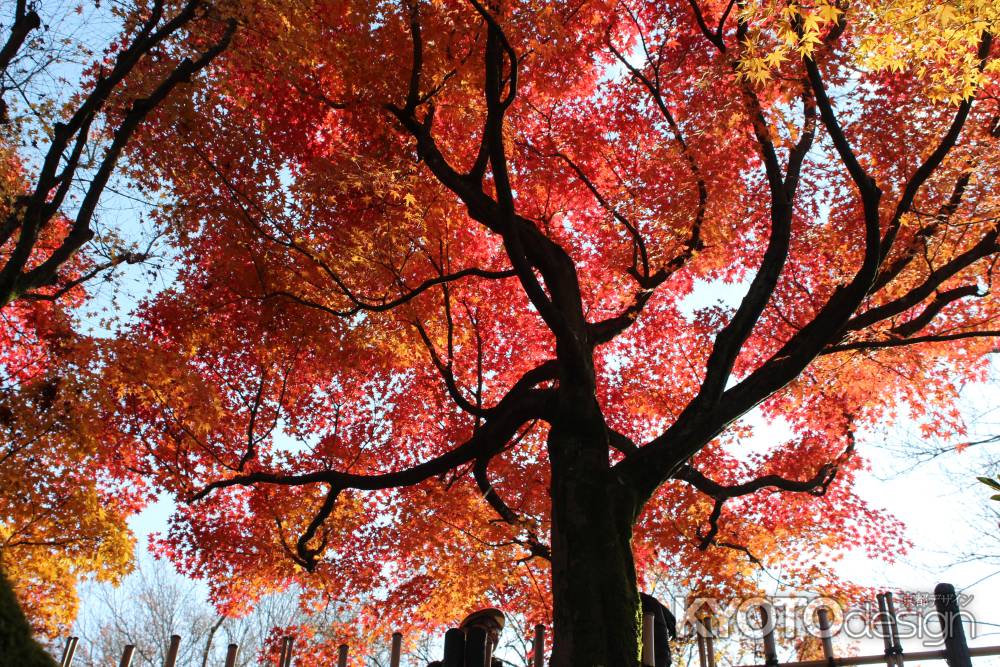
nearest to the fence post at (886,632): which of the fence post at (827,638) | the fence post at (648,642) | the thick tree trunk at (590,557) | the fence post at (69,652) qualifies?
the fence post at (827,638)

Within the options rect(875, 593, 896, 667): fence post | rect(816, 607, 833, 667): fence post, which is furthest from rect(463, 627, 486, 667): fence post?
rect(875, 593, 896, 667): fence post

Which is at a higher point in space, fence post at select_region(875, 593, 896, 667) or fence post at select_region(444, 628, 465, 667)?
fence post at select_region(875, 593, 896, 667)

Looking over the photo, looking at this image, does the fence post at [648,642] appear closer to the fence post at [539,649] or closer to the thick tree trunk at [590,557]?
the thick tree trunk at [590,557]

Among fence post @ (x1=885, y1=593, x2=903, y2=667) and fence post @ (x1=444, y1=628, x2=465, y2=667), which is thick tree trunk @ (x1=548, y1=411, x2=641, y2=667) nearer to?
fence post @ (x1=444, y1=628, x2=465, y2=667)

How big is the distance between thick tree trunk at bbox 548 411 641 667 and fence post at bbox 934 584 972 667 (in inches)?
119

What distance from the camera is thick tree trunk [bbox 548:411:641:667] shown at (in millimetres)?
5973

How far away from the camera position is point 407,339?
11883mm

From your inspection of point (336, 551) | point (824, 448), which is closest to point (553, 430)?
point (336, 551)

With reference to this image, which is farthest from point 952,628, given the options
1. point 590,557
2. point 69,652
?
point 69,652

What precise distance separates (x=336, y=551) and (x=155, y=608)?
27.8m

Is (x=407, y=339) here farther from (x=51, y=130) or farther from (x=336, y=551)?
(x=51, y=130)

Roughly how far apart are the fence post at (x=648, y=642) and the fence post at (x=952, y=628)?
2801mm

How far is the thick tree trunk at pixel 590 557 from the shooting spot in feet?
19.6

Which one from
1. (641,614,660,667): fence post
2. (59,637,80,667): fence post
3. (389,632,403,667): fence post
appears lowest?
(59,637,80,667): fence post
